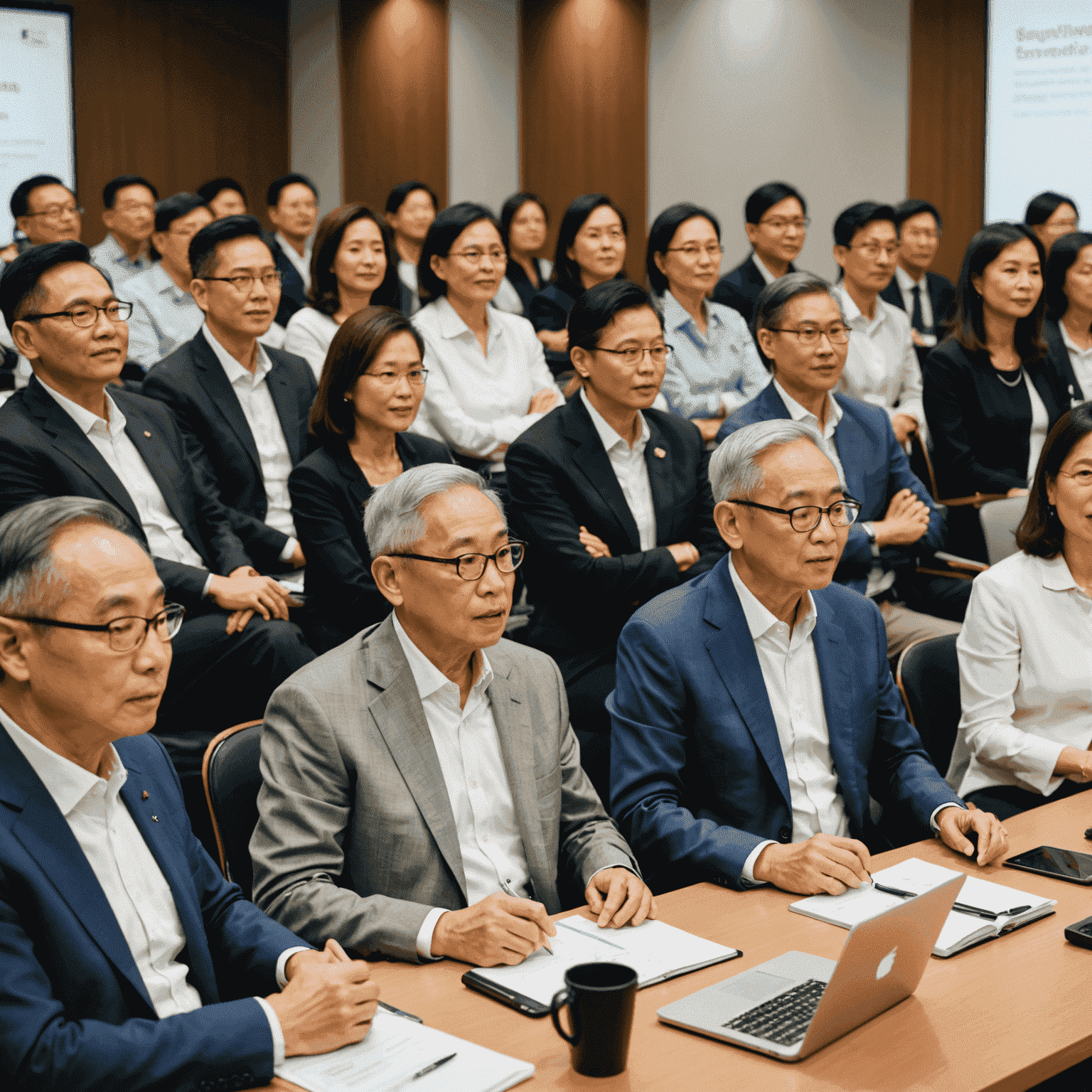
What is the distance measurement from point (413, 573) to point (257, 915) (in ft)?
2.03

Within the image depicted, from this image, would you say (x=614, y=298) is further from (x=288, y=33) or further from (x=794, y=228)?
(x=288, y=33)

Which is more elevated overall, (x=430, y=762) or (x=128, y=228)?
(x=128, y=228)

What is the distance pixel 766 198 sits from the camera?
616cm

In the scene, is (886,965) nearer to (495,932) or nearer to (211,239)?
(495,932)

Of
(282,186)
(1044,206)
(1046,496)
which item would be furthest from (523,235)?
(1046,496)

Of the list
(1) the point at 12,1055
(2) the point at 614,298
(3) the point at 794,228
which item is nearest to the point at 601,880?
(1) the point at 12,1055

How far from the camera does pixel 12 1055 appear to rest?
1399 millimetres

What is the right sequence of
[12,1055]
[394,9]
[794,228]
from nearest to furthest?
[12,1055] < [794,228] < [394,9]

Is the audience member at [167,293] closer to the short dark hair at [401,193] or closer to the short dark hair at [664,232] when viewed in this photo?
the short dark hair at [401,193]

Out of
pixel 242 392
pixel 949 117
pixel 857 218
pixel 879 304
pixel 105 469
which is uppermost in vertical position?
pixel 949 117

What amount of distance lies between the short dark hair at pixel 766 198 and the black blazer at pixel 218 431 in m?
3.01

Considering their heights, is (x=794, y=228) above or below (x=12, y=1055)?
above

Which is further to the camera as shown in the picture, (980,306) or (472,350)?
(980,306)

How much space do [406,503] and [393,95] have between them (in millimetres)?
8518
